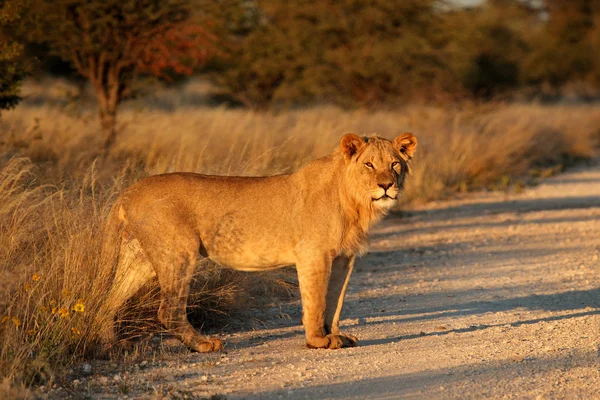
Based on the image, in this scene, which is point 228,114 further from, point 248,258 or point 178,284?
point 178,284

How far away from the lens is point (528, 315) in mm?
7363

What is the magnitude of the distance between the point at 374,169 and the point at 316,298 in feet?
3.32

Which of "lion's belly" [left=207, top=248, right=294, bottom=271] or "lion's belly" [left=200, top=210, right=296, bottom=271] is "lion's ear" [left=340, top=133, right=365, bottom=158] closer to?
"lion's belly" [left=200, top=210, right=296, bottom=271]

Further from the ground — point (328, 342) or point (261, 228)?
point (261, 228)

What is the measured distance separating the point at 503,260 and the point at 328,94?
1746 centimetres

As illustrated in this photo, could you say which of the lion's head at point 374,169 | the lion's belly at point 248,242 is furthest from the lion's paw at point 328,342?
the lion's head at point 374,169

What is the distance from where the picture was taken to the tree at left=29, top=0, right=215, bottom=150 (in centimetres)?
1453

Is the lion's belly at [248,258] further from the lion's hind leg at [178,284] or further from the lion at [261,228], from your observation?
the lion's hind leg at [178,284]

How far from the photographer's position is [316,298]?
6141 millimetres

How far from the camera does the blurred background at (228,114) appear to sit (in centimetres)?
623

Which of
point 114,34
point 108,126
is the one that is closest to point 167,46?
point 114,34

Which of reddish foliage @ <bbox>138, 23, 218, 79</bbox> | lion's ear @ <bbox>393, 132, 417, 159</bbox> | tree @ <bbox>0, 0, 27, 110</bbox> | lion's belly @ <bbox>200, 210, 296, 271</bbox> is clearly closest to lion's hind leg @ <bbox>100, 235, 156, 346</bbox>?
lion's belly @ <bbox>200, 210, 296, 271</bbox>

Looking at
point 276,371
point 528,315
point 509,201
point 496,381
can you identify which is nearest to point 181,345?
point 276,371

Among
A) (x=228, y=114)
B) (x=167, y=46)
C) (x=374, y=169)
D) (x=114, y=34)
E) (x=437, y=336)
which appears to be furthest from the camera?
(x=228, y=114)
